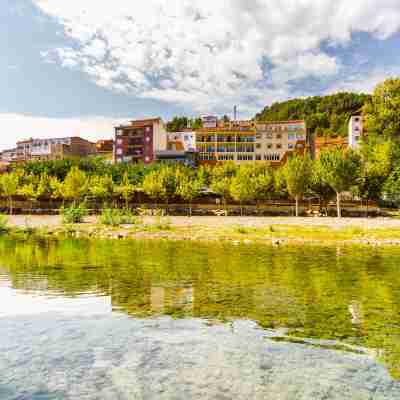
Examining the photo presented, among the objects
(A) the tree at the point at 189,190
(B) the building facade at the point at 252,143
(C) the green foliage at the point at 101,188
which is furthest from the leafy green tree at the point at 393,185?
(B) the building facade at the point at 252,143

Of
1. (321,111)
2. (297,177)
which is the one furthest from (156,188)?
(321,111)

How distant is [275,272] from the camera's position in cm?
1934

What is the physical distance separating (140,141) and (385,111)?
68.4 m

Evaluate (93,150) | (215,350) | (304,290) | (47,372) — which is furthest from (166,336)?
(93,150)

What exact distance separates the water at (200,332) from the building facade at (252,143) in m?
91.4

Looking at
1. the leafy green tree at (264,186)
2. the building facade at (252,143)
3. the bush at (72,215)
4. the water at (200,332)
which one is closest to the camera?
the water at (200,332)

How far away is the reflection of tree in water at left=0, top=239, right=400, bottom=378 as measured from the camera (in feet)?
37.1

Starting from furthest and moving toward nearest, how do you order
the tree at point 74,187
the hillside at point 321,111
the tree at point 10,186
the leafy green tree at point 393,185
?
the hillside at point 321,111 < the tree at point 10,186 < the tree at point 74,187 < the leafy green tree at point 393,185

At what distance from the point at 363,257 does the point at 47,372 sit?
20.3 metres

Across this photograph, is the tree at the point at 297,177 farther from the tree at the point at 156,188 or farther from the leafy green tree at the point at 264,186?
the tree at the point at 156,188

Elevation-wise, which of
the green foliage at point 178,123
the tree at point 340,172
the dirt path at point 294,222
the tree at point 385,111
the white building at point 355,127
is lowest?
the dirt path at point 294,222

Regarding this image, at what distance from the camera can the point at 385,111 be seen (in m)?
63.6

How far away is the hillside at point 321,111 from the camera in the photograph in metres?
151

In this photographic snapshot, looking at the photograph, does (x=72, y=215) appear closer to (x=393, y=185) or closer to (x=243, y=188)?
(x=243, y=188)
